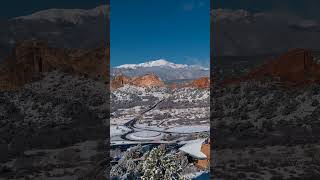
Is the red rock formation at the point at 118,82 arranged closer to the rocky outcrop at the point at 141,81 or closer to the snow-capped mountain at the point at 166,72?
the rocky outcrop at the point at 141,81

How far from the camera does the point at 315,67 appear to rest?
8.61m

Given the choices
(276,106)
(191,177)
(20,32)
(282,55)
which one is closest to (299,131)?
(276,106)

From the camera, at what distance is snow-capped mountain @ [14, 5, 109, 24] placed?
22.5 feet

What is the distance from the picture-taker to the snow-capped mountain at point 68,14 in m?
6.86

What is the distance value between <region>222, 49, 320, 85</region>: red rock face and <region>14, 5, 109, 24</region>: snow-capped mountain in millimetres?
3208

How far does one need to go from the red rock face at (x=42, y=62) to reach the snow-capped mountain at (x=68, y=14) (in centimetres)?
40

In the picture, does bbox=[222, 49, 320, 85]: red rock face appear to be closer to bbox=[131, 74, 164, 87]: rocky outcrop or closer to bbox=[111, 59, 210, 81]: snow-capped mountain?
bbox=[131, 74, 164, 87]: rocky outcrop

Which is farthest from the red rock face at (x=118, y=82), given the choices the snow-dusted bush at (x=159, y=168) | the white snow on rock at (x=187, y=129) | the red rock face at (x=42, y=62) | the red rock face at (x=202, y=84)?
the red rock face at (x=42, y=62)

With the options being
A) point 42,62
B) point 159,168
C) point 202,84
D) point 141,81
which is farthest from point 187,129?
point 141,81

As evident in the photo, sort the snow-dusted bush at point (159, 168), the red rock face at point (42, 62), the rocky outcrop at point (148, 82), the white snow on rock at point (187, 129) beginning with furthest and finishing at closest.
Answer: the rocky outcrop at point (148, 82) < the white snow on rock at point (187, 129) < the snow-dusted bush at point (159, 168) < the red rock face at point (42, 62)

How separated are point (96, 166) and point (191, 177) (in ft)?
7.43

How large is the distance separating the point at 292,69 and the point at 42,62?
182 inches

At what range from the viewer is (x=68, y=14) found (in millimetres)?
7012

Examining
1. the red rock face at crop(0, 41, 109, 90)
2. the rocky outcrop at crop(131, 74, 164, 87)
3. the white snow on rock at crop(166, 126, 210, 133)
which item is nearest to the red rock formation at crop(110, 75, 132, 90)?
the rocky outcrop at crop(131, 74, 164, 87)
